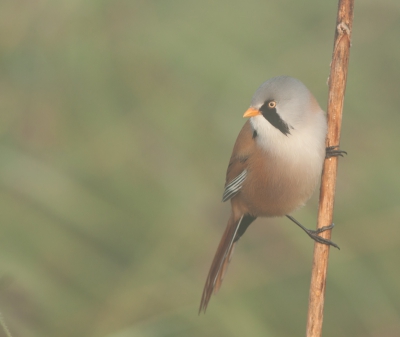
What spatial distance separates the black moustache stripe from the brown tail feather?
85cm

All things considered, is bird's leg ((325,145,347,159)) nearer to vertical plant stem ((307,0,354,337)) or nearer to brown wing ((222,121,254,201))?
vertical plant stem ((307,0,354,337))

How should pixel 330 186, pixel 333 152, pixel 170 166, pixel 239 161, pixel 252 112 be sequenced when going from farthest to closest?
pixel 170 166 < pixel 239 161 < pixel 252 112 < pixel 333 152 < pixel 330 186

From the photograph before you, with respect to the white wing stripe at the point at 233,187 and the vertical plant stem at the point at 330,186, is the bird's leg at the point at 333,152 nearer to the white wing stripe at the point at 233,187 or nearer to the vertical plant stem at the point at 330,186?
the vertical plant stem at the point at 330,186

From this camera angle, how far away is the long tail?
163 inches

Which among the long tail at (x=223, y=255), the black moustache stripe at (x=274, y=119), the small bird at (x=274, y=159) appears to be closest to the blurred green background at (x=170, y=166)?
the long tail at (x=223, y=255)

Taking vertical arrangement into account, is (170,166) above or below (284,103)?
above

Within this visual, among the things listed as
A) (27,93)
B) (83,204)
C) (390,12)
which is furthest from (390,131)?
(27,93)

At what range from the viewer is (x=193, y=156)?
15.4 ft

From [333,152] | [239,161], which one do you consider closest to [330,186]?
[333,152]

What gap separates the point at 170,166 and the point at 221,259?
0.80 metres

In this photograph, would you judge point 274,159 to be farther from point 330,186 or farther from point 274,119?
point 330,186

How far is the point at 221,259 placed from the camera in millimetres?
4348

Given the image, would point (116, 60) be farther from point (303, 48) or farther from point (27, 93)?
point (303, 48)

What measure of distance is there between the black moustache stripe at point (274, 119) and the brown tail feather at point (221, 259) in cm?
85
